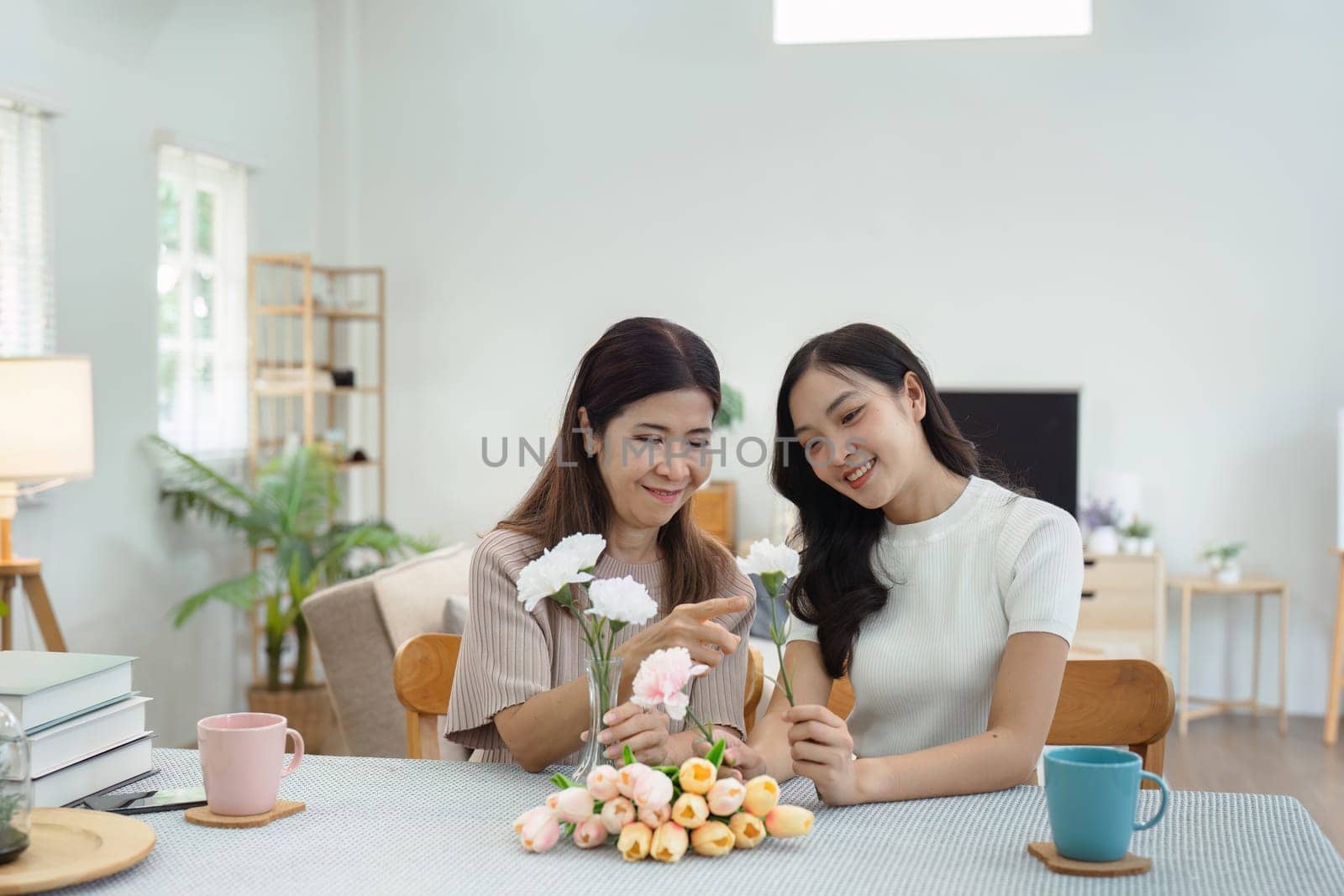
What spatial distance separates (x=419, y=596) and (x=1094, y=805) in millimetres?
2331

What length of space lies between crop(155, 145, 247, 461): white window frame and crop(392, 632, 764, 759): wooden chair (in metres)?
3.21

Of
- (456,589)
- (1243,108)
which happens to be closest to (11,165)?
(456,589)

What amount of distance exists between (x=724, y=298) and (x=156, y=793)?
4.55 m

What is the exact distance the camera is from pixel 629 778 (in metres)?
1.08

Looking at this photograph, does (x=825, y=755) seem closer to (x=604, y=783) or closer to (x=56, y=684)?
(x=604, y=783)

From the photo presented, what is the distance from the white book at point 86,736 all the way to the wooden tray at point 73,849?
0.17ft

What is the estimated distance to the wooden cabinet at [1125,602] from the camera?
5000 mm

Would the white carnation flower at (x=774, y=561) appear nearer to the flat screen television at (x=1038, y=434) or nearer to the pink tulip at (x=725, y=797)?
the pink tulip at (x=725, y=797)

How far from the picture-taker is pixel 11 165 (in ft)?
12.8

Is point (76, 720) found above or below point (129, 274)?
below

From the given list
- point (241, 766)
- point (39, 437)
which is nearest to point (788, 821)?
point (241, 766)

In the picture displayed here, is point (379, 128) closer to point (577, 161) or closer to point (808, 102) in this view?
point (577, 161)

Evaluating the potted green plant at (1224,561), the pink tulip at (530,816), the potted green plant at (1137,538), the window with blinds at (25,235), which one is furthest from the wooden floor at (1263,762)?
the window with blinds at (25,235)

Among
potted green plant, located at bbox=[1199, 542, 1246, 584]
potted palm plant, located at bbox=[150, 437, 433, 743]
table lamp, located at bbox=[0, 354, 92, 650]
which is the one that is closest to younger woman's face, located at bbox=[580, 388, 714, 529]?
table lamp, located at bbox=[0, 354, 92, 650]
